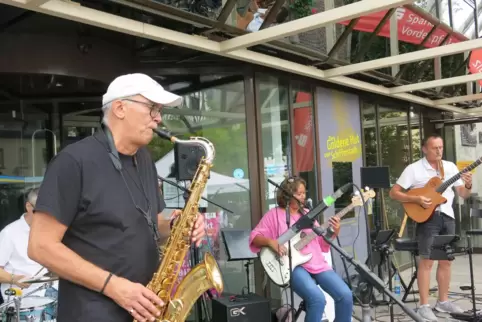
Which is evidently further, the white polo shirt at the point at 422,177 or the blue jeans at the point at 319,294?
Result: the white polo shirt at the point at 422,177

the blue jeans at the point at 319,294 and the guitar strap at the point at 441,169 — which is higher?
the guitar strap at the point at 441,169

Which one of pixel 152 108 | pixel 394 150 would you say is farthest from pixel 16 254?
pixel 394 150

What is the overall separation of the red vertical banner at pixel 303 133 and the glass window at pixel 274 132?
22cm

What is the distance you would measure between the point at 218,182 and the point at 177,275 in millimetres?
3341

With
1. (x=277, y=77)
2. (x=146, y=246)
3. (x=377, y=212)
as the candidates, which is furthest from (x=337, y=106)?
(x=146, y=246)

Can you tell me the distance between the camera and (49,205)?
5.61 feet

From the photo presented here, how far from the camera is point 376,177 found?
14.4 feet

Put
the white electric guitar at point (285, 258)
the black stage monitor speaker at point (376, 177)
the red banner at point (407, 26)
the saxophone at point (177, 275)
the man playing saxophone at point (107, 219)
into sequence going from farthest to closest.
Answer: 1. the red banner at point (407, 26)
2. the white electric guitar at point (285, 258)
3. the black stage monitor speaker at point (376, 177)
4. the saxophone at point (177, 275)
5. the man playing saxophone at point (107, 219)

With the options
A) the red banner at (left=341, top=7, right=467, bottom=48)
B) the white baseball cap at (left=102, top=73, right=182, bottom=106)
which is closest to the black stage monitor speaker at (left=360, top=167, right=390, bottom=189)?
the red banner at (left=341, top=7, right=467, bottom=48)

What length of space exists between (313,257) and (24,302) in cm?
258

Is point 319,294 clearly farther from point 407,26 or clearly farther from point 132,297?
point 407,26

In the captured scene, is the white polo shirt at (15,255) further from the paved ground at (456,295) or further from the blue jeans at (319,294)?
the paved ground at (456,295)

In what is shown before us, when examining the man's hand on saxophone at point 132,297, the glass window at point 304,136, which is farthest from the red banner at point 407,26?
the man's hand on saxophone at point 132,297

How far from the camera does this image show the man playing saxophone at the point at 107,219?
5.67ft
